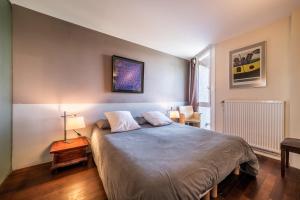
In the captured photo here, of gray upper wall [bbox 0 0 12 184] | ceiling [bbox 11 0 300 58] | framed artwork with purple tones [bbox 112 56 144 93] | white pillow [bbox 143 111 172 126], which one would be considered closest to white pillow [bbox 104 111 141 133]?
white pillow [bbox 143 111 172 126]

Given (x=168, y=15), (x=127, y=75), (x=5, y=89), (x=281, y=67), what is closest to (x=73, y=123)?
(x=5, y=89)

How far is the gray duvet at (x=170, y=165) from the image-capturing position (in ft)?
2.76

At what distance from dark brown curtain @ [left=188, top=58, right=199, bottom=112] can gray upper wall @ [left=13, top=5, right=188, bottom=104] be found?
1.72 metres

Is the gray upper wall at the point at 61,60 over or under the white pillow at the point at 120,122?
over

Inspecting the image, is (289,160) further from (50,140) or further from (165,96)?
(50,140)

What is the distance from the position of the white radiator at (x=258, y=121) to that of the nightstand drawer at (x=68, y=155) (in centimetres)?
295

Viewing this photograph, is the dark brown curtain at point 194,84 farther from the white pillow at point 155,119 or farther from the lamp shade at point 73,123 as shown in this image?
the lamp shade at point 73,123

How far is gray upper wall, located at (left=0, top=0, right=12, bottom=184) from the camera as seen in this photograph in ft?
5.20

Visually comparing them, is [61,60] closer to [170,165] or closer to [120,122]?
[120,122]

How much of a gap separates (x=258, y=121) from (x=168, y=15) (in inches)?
97.5

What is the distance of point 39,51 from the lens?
2047mm

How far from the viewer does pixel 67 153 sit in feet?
6.30

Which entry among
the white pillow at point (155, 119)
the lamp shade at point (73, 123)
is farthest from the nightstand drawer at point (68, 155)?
the white pillow at point (155, 119)

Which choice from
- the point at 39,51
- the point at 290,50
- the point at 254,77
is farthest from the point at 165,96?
the point at 39,51
